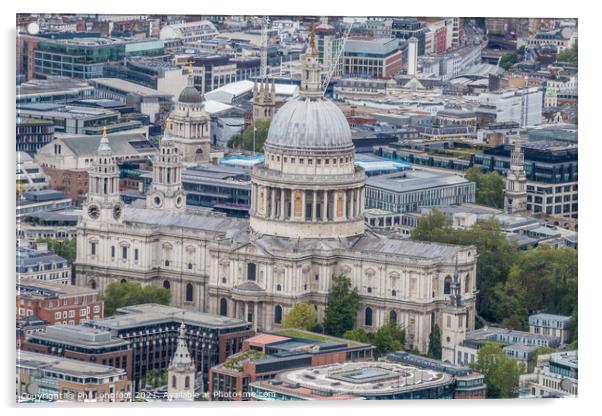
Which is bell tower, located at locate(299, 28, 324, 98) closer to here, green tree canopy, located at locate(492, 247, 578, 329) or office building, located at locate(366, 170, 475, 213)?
green tree canopy, located at locate(492, 247, 578, 329)

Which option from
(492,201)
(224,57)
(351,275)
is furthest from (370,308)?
(224,57)

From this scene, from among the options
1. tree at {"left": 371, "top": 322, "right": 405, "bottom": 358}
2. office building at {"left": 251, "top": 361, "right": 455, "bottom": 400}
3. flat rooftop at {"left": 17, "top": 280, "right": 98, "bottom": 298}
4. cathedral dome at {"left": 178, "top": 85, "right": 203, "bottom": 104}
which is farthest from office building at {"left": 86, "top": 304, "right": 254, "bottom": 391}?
cathedral dome at {"left": 178, "top": 85, "right": 203, "bottom": 104}

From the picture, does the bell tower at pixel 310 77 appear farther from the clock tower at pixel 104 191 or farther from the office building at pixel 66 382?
the office building at pixel 66 382

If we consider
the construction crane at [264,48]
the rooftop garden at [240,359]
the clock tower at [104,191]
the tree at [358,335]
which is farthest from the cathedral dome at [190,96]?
the rooftop garden at [240,359]

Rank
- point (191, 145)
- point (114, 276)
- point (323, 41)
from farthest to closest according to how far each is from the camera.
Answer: point (191, 145) → point (323, 41) → point (114, 276)

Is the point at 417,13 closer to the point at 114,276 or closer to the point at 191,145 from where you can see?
the point at 114,276

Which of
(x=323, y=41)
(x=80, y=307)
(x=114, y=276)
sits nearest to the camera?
(x=80, y=307)

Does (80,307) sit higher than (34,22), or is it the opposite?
(34,22)
